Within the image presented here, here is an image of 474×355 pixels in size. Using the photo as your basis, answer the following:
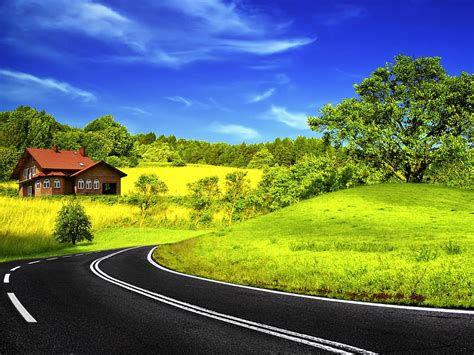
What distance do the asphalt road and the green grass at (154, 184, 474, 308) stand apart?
5.63ft

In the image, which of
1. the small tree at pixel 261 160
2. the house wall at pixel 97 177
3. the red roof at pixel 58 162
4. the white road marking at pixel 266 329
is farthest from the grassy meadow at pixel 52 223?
the small tree at pixel 261 160

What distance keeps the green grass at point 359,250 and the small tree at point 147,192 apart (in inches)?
1011

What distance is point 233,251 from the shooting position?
845 inches

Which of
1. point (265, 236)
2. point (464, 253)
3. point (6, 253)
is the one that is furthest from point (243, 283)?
point (6, 253)

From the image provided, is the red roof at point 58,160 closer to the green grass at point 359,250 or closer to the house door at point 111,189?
the house door at point 111,189

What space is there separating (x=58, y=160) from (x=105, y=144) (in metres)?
43.5

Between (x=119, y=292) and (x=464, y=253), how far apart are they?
11.6m

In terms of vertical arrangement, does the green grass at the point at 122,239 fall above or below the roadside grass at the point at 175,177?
below

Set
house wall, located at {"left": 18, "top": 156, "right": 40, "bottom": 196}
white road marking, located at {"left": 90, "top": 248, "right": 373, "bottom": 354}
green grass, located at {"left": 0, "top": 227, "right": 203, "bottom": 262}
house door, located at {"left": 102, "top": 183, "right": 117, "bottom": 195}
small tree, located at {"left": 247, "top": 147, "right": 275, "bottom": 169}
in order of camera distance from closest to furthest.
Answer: white road marking, located at {"left": 90, "top": 248, "right": 373, "bottom": 354}
green grass, located at {"left": 0, "top": 227, "right": 203, "bottom": 262}
house wall, located at {"left": 18, "top": 156, "right": 40, "bottom": 196}
house door, located at {"left": 102, "top": 183, "right": 117, "bottom": 195}
small tree, located at {"left": 247, "top": 147, "right": 275, "bottom": 169}

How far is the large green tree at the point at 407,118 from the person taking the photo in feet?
127

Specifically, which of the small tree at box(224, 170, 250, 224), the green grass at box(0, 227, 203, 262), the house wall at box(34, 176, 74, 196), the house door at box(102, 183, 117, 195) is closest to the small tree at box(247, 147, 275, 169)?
the house door at box(102, 183, 117, 195)

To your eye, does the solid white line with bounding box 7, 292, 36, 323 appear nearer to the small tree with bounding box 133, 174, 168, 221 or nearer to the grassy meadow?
the grassy meadow

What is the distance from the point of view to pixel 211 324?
7.59m

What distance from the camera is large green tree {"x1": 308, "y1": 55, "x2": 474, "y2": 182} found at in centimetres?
3856
